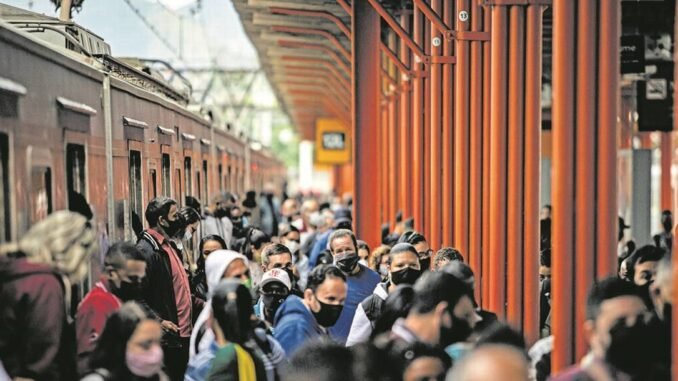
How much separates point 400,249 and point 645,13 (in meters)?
10.5

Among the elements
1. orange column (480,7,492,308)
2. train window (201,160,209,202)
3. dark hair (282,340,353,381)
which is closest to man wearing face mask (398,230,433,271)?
orange column (480,7,492,308)

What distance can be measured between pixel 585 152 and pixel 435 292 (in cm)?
229

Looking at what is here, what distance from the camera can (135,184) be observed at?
877 cm

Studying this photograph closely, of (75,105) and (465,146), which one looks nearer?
(75,105)

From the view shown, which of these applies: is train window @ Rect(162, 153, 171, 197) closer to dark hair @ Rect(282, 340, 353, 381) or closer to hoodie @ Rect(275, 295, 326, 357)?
hoodie @ Rect(275, 295, 326, 357)

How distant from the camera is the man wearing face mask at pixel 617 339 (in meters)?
4.69

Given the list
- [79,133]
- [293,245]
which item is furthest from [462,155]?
[79,133]

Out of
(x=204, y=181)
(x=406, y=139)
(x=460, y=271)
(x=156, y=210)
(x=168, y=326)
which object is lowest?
(x=168, y=326)

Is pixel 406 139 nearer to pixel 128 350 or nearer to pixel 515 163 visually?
pixel 515 163

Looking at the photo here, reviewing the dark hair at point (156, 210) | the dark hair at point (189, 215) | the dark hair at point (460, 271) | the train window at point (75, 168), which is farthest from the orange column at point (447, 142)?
the train window at point (75, 168)

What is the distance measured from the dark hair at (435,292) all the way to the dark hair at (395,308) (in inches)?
10.7

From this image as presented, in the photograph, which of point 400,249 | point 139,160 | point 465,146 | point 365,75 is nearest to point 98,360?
point 400,249

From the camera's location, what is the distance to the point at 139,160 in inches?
351

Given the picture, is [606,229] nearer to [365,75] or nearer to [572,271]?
[572,271]
